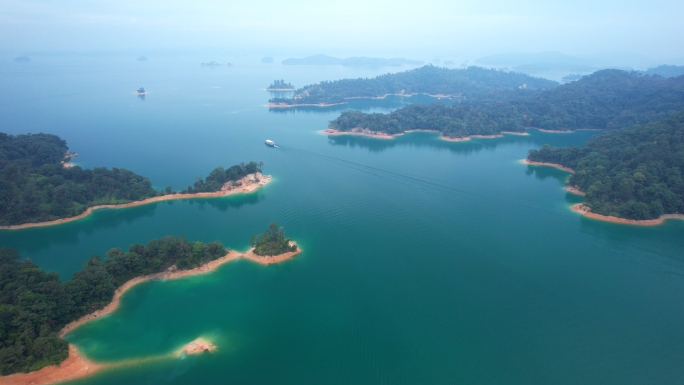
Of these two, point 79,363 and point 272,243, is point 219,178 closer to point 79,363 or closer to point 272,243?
point 272,243

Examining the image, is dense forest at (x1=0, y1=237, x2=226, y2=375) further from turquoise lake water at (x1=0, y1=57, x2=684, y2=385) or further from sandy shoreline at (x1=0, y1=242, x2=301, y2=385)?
turquoise lake water at (x1=0, y1=57, x2=684, y2=385)

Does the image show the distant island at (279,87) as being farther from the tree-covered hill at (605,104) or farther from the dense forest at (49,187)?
the dense forest at (49,187)

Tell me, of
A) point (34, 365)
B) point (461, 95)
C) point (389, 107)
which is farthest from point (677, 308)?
point (461, 95)

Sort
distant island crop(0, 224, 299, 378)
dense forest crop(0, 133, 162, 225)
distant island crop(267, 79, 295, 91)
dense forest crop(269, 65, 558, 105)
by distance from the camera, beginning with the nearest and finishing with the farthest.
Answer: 1. distant island crop(0, 224, 299, 378)
2. dense forest crop(0, 133, 162, 225)
3. dense forest crop(269, 65, 558, 105)
4. distant island crop(267, 79, 295, 91)

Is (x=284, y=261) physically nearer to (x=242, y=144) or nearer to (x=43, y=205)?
(x=43, y=205)

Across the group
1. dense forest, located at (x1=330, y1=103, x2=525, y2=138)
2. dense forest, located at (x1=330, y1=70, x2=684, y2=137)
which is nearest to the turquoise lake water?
dense forest, located at (x1=330, y1=103, x2=525, y2=138)

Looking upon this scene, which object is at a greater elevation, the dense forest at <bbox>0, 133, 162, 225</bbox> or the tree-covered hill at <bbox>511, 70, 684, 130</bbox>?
the tree-covered hill at <bbox>511, 70, 684, 130</bbox>

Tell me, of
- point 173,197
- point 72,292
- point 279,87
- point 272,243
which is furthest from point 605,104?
point 72,292
